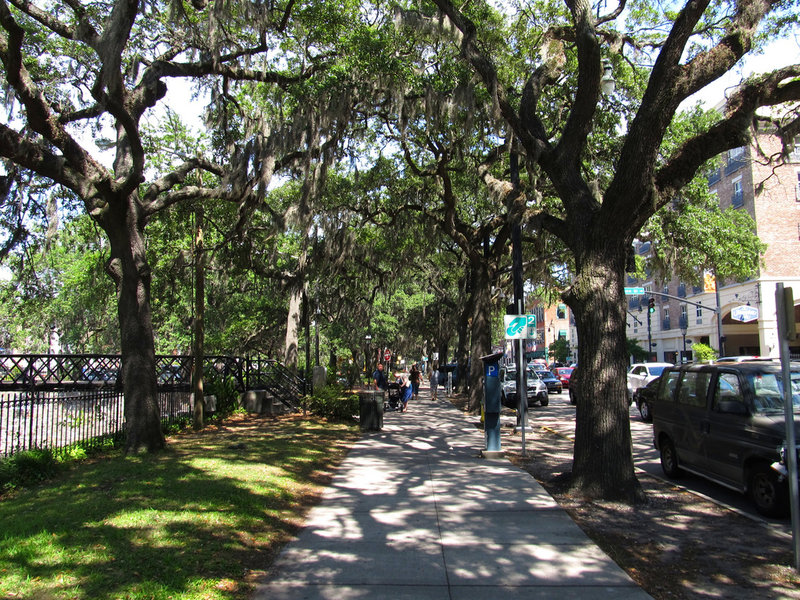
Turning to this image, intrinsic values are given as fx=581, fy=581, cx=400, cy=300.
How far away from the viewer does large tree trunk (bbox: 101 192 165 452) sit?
1115 centimetres

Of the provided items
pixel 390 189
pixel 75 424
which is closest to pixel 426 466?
pixel 75 424

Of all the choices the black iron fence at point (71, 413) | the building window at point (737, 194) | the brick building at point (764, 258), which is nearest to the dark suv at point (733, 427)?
the black iron fence at point (71, 413)

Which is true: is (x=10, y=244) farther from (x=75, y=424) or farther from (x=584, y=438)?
(x=584, y=438)

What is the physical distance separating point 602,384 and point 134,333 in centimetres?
869

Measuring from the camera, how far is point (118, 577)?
15.3 ft

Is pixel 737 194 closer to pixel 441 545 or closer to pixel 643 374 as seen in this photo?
pixel 643 374

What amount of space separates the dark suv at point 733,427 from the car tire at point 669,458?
0.05 ft

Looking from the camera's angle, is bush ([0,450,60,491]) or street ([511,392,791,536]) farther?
bush ([0,450,60,491])

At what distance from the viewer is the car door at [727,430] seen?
732 centimetres

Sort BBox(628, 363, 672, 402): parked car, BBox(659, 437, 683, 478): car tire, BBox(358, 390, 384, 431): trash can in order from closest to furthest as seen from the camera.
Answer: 1. BBox(659, 437, 683, 478): car tire
2. BBox(358, 390, 384, 431): trash can
3. BBox(628, 363, 672, 402): parked car

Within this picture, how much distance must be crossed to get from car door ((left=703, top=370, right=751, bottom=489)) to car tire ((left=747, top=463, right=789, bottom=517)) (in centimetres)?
14

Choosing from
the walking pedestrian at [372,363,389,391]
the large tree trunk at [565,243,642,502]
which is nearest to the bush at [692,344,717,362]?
the walking pedestrian at [372,363,389,391]

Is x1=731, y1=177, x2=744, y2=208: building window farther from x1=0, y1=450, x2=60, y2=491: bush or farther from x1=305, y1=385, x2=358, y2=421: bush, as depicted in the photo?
x1=0, y1=450, x2=60, y2=491: bush

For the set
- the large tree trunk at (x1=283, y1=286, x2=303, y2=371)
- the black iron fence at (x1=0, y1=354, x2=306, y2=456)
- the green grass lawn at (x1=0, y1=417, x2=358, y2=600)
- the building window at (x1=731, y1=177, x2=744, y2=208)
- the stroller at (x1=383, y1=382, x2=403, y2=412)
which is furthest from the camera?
the building window at (x1=731, y1=177, x2=744, y2=208)
